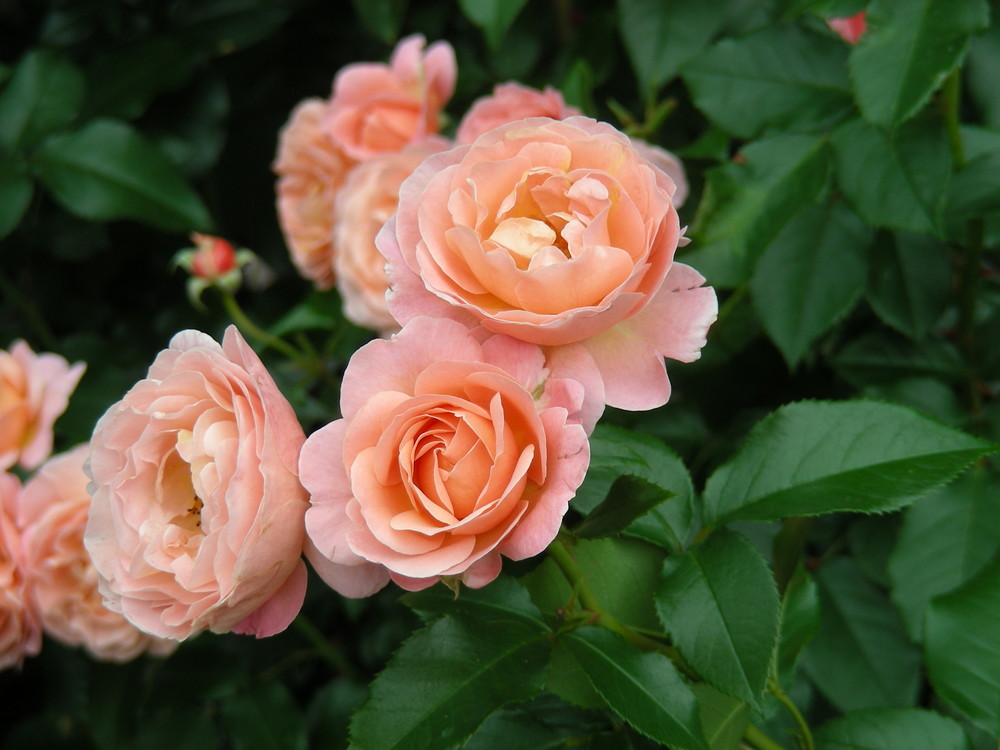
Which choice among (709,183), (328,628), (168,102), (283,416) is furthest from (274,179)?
(283,416)

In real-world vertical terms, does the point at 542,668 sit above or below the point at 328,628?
above

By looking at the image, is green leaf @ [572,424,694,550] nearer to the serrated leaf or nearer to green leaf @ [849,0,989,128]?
the serrated leaf

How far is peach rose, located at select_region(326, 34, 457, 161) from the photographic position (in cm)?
99

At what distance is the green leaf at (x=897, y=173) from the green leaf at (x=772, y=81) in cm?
5

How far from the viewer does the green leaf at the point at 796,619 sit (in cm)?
69

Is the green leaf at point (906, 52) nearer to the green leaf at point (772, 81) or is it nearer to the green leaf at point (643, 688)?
the green leaf at point (772, 81)

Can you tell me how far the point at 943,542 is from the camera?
0.85 meters

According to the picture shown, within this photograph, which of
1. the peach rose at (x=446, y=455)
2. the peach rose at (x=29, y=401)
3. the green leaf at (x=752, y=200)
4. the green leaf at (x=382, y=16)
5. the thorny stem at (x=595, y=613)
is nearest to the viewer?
the peach rose at (x=446, y=455)

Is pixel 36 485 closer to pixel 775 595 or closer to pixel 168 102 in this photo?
pixel 775 595

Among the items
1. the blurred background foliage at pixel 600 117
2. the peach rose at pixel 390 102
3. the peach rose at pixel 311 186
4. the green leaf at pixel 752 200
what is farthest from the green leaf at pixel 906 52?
the peach rose at pixel 311 186

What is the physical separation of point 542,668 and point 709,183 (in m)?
0.51

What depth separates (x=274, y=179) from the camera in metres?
1.63

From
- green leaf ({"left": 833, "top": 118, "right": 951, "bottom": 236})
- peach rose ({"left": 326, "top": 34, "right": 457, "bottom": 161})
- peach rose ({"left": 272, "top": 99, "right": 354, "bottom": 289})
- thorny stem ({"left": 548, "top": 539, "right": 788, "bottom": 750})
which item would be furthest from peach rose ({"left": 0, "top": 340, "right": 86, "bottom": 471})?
green leaf ({"left": 833, "top": 118, "right": 951, "bottom": 236})

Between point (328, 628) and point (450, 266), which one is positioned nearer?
point (450, 266)
